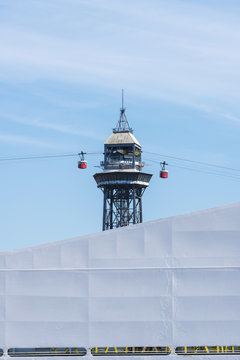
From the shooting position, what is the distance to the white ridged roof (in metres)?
97.9

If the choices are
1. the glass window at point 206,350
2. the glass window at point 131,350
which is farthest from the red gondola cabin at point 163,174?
the glass window at point 131,350

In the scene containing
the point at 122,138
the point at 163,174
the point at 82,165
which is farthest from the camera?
the point at 122,138

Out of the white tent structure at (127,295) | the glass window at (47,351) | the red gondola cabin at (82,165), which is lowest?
the glass window at (47,351)

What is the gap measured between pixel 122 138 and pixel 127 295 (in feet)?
214

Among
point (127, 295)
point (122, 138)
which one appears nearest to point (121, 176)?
point (122, 138)

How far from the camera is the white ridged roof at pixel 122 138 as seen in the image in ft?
321

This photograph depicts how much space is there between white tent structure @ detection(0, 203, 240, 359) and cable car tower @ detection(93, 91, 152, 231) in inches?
2506

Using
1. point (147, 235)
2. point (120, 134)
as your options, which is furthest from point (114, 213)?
point (147, 235)

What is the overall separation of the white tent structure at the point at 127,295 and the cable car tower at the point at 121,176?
6365 centimetres

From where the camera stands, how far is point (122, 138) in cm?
9825

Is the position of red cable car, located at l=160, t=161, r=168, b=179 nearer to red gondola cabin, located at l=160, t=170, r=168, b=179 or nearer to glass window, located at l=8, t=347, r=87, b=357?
red gondola cabin, located at l=160, t=170, r=168, b=179

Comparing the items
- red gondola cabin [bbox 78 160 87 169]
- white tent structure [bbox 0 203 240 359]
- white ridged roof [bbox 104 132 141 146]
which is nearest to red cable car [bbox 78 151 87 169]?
red gondola cabin [bbox 78 160 87 169]

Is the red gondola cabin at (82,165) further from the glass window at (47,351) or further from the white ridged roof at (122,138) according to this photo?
the glass window at (47,351)

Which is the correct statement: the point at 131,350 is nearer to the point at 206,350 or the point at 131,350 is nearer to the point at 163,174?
the point at 206,350
